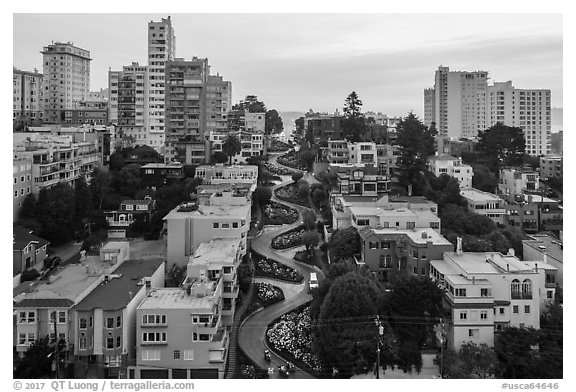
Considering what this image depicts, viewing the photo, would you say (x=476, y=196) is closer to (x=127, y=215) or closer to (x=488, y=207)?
(x=488, y=207)

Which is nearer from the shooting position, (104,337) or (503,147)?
(104,337)

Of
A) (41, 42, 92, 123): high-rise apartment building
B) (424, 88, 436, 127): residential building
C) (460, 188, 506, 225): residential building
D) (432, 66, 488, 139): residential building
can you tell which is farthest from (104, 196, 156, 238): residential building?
(424, 88, 436, 127): residential building

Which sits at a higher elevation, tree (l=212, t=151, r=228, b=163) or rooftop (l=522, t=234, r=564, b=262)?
tree (l=212, t=151, r=228, b=163)

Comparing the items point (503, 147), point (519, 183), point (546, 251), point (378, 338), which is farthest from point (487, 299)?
point (503, 147)

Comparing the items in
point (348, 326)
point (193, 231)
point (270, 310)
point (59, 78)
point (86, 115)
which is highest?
point (59, 78)

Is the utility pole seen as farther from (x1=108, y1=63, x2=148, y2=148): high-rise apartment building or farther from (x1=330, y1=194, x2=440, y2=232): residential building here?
(x1=108, y1=63, x2=148, y2=148): high-rise apartment building

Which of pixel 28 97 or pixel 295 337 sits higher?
pixel 28 97

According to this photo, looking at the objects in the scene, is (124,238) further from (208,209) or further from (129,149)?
(129,149)
